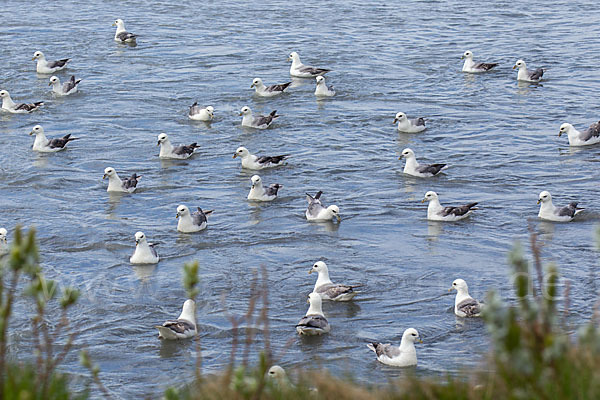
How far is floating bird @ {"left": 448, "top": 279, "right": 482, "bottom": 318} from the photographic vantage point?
14.6 m

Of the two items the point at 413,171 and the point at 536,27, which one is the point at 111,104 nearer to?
the point at 413,171

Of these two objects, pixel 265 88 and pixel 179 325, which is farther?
pixel 265 88

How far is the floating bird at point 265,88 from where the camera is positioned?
2886cm

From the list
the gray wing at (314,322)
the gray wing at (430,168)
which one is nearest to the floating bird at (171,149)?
the gray wing at (430,168)

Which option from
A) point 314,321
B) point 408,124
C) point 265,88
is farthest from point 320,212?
point 265,88

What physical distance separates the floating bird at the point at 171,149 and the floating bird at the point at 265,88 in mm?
5480

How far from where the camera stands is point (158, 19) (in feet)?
134

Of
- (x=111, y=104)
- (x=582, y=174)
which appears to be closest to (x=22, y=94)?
(x=111, y=104)

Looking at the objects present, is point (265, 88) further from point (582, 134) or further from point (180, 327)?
point (180, 327)

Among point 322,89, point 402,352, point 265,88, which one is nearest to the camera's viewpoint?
point 402,352

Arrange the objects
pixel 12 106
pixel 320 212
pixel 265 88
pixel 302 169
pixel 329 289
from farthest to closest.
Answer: pixel 265 88
pixel 12 106
pixel 302 169
pixel 320 212
pixel 329 289

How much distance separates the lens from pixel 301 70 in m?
31.3

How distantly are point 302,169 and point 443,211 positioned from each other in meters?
4.61

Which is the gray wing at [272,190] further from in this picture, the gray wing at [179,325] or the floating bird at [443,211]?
the gray wing at [179,325]
